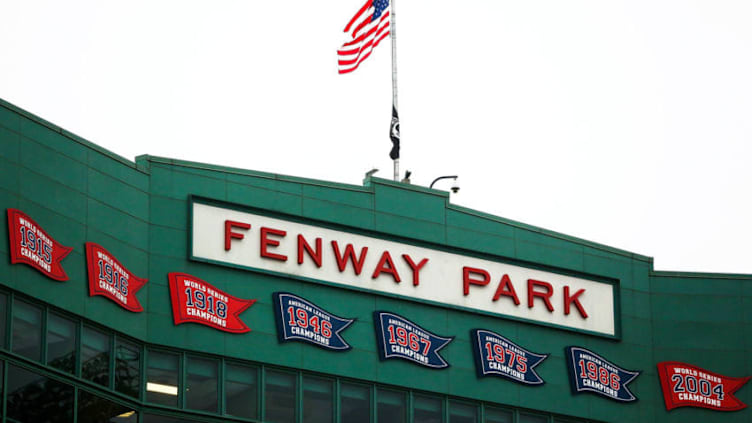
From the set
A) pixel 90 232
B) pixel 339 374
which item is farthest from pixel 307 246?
pixel 90 232

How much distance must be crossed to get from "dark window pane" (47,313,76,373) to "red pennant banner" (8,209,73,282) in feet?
3.70

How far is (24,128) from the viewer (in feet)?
122

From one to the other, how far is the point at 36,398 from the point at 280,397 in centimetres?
742

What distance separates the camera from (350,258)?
42781 millimetres

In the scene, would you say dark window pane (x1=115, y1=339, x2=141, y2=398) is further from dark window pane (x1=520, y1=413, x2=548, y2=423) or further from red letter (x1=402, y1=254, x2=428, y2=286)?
dark window pane (x1=520, y1=413, x2=548, y2=423)

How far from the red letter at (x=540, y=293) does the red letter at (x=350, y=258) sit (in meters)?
5.97

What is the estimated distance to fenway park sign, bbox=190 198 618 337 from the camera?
41.0 m

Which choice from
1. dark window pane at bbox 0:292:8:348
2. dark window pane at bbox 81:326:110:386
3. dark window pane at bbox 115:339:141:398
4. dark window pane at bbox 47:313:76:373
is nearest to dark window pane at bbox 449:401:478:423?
dark window pane at bbox 115:339:141:398

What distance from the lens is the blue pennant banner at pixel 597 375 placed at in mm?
45875

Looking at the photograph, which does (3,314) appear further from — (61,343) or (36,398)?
(36,398)

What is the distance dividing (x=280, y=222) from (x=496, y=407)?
8.92 meters

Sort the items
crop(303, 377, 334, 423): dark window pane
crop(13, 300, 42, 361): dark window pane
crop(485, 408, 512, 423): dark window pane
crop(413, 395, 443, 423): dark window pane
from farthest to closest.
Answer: crop(485, 408, 512, 423): dark window pane, crop(413, 395, 443, 423): dark window pane, crop(303, 377, 334, 423): dark window pane, crop(13, 300, 42, 361): dark window pane

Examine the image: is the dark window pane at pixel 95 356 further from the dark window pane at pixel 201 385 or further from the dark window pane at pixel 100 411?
the dark window pane at pixel 201 385

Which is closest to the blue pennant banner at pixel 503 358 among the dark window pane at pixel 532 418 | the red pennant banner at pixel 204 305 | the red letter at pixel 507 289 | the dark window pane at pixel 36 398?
the dark window pane at pixel 532 418
